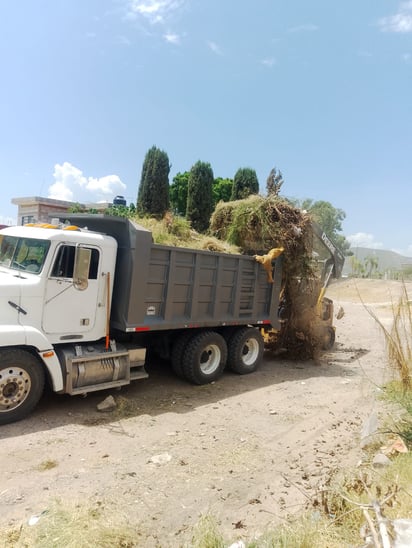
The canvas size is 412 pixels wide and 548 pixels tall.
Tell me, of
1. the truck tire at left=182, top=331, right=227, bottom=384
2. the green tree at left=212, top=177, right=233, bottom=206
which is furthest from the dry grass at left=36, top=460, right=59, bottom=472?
the green tree at left=212, top=177, right=233, bottom=206

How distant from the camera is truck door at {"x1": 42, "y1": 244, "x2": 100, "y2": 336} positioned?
5230mm

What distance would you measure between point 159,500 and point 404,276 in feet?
10.4

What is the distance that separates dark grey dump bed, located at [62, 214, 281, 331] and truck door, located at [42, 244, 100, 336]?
40 centimetres

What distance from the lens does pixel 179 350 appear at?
6797 mm

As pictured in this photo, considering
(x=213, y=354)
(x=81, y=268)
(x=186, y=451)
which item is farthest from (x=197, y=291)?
(x=186, y=451)

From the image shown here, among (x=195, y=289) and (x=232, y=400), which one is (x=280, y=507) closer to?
(x=232, y=400)

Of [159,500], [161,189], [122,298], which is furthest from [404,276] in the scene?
[161,189]

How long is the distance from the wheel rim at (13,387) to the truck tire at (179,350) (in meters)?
2.50

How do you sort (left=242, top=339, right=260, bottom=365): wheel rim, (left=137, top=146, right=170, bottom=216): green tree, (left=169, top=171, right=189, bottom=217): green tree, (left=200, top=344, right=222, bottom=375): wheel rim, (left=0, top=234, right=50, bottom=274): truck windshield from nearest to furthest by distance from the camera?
(left=0, top=234, right=50, bottom=274): truck windshield → (left=200, top=344, right=222, bottom=375): wheel rim → (left=242, top=339, right=260, bottom=365): wheel rim → (left=137, top=146, right=170, bottom=216): green tree → (left=169, top=171, right=189, bottom=217): green tree

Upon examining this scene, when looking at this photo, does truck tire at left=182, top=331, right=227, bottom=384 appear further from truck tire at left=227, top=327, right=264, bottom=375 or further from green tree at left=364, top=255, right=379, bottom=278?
green tree at left=364, top=255, right=379, bottom=278

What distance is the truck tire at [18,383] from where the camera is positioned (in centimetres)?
471

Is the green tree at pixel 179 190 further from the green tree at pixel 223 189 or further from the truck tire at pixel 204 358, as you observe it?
the truck tire at pixel 204 358

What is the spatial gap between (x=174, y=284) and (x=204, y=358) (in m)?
1.63

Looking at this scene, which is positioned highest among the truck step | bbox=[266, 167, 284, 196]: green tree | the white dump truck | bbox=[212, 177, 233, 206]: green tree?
bbox=[212, 177, 233, 206]: green tree
